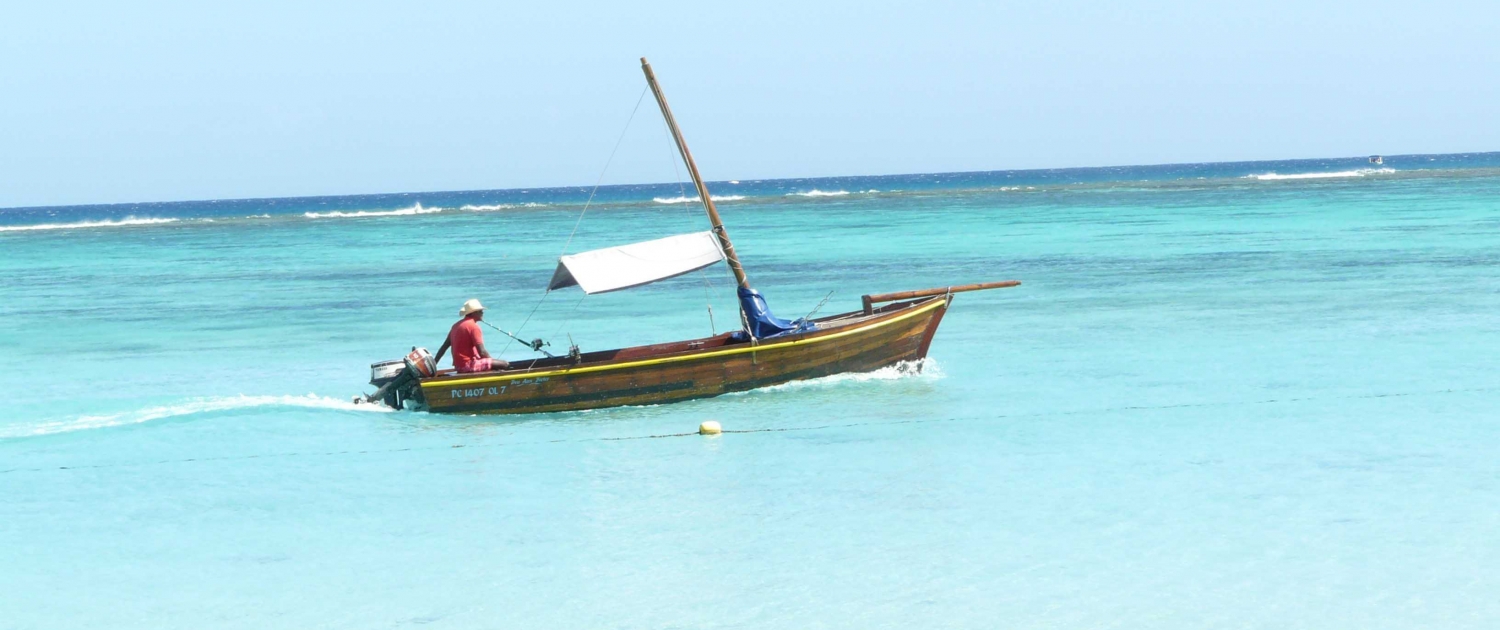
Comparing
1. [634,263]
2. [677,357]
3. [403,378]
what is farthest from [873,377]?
[403,378]

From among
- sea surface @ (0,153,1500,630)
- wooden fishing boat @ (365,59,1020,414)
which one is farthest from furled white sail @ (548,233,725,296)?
sea surface @ (0,153,1500,630)

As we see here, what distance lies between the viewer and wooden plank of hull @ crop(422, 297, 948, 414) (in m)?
16.7

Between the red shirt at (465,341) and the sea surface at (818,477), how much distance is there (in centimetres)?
71

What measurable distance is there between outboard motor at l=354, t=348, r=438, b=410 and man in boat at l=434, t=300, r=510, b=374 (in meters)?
0.21

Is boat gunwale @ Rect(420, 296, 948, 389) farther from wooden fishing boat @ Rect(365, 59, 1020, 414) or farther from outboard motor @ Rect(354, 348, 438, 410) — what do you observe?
outboard motor @ Rect(354, 348, 438, 410)

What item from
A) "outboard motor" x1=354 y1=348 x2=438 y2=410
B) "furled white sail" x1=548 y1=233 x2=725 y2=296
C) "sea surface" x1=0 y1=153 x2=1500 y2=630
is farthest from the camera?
"furled white sail" x1=548 y1=233 x2=725 y2=296

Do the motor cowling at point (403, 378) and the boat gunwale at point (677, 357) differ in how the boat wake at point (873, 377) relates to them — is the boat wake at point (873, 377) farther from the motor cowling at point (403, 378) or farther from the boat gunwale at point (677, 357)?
the motor cowling at point (403, 378)

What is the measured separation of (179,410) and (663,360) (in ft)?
20.2

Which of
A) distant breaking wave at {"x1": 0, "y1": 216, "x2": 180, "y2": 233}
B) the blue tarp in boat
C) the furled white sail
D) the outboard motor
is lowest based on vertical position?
the outboard motor

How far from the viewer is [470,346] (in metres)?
16.9

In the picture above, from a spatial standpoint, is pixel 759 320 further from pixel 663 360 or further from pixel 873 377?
pixel 873 377

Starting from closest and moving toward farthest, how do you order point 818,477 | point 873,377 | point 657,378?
point 818,477 < point 657,378 < point 873,377

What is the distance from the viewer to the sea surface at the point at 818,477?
32.8ft

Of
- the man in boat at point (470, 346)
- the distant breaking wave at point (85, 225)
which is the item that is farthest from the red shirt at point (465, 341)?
the distant breaking wave at point (85, 225)
